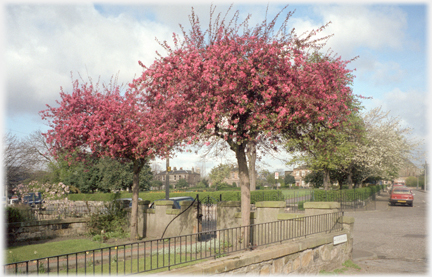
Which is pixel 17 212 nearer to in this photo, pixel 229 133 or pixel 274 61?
pixel 229 133

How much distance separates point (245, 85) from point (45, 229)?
427 inches

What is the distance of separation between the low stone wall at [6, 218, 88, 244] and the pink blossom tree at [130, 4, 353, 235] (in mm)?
8643

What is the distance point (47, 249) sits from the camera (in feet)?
37.1

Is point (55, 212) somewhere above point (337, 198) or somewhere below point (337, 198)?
above

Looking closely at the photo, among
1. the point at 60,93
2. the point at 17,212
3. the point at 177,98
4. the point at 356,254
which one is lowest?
the point at 356,254

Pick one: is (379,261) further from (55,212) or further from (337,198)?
(337,198)

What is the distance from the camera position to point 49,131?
1146 centimetres

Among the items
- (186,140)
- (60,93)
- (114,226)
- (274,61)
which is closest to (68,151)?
(60,93)

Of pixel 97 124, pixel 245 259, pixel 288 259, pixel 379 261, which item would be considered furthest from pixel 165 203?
pixel 379 261

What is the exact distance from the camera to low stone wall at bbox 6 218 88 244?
519 inches

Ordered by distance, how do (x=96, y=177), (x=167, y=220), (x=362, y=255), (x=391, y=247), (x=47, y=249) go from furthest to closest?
(x=96, y=177), (x=167, y=220), (x=391, y=247), (x=362, y=255), (x=47, y=249)

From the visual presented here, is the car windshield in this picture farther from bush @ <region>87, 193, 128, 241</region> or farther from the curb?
bush @ <region>87, 193, 128, 241</region>

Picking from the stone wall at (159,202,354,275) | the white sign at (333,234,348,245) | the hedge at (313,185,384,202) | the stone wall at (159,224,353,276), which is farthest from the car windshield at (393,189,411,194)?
the white sign at (333,234,348,245)

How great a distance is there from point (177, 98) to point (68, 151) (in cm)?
558
